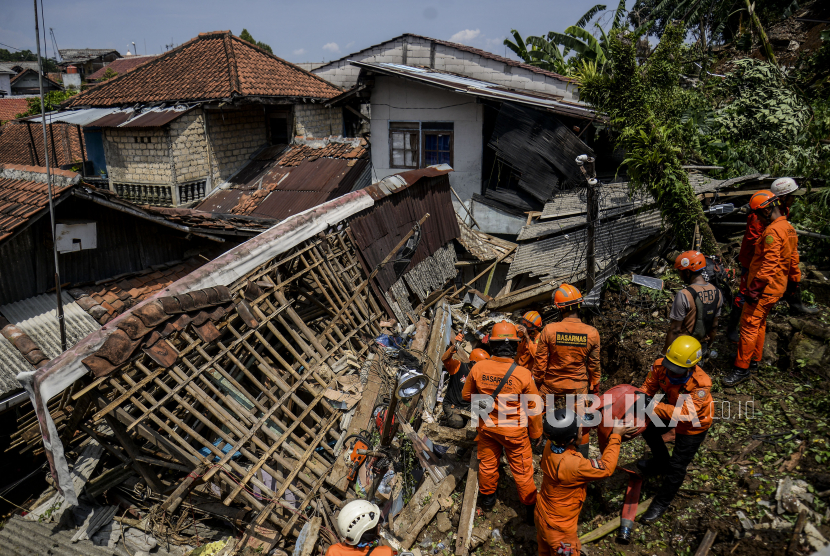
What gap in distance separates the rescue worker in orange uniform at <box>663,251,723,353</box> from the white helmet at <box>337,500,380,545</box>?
3.98 metres

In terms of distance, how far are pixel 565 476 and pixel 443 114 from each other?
1199 centimetres

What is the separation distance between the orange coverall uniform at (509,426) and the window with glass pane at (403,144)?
1080 centimetres

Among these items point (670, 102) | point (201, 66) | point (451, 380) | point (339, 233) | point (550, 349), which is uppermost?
point (201, 66)

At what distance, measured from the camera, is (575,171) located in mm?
12711

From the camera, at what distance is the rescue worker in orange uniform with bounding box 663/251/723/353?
5.47 metres

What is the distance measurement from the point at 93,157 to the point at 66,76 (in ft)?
111

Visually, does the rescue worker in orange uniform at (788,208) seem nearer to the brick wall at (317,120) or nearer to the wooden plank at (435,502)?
the wooden plank at (435,502)

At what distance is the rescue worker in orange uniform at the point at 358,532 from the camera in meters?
3.51

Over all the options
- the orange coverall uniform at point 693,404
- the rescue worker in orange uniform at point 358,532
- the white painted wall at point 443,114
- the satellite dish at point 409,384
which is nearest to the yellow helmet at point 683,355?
the orange coverall uniform at point 693,404

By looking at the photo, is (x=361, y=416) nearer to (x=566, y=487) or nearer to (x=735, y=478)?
(x=566, y=487)

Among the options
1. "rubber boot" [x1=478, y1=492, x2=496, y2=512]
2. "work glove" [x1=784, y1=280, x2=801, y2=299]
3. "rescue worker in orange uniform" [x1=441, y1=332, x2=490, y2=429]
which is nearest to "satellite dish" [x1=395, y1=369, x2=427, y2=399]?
"rubber boot" [x1=478, y1=492, x2=496, y2=512]

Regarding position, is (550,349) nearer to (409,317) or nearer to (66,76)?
(409,317)

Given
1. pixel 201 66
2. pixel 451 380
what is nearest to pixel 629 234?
pixel 451 380

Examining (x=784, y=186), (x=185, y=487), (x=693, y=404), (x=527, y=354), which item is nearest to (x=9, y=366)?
(x=185, y=487)
